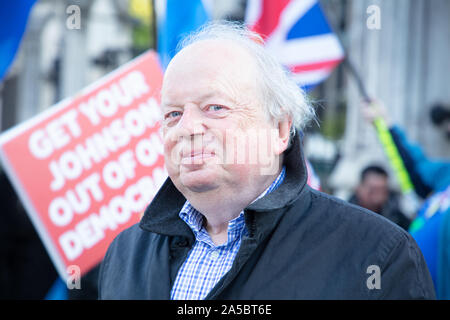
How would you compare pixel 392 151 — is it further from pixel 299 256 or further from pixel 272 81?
pixel 299 256

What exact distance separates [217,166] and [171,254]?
13.0 inches

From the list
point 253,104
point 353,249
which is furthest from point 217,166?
point 353,249

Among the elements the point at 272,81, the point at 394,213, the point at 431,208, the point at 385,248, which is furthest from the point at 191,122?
the point at 394,213

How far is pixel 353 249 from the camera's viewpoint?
1547 millimetres

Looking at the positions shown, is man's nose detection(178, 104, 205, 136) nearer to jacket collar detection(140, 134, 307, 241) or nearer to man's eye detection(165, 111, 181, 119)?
man's eye detection(165, 111, 181, 119)

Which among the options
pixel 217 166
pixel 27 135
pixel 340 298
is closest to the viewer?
pixel 340 298

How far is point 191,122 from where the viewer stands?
1.62 m

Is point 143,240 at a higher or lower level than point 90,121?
lower

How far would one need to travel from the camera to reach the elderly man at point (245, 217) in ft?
4.96

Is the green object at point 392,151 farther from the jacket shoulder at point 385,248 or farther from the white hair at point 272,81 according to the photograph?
the jacket shoulder at point 385,248

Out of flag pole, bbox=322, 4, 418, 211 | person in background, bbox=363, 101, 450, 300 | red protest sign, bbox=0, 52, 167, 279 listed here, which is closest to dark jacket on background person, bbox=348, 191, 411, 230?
flag pole, bbox=322, 4, 418, 211

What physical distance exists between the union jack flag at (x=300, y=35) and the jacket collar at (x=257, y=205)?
91.0 inches

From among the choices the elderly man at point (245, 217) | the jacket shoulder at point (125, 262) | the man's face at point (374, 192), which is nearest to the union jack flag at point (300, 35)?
the man's face at point (374, 192)

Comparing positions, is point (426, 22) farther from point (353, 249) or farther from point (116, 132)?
point (353, 249)
